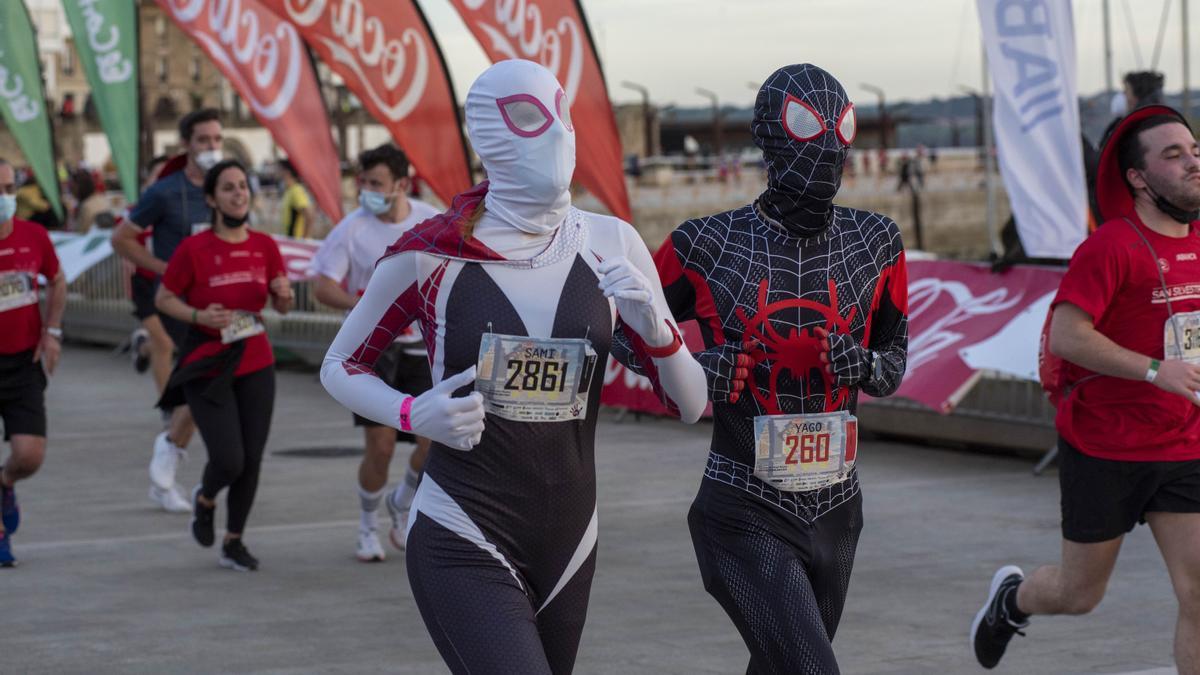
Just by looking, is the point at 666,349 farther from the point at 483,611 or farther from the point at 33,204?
the point at 33,204

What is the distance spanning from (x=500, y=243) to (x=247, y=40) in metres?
12.1

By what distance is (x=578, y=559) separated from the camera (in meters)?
4.37

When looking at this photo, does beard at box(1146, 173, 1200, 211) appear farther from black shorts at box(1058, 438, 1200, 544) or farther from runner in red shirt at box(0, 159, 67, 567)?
runner in red shirt at box(0, 159, 67, 567)

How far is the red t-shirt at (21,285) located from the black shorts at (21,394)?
57 mm

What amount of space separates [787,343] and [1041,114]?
7000 millimetres

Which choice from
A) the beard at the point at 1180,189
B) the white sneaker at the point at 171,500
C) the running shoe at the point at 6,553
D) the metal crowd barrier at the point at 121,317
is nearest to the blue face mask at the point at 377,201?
the running shoe at the point at 6,553

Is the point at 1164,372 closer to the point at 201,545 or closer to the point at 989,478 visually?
the point at 201,545

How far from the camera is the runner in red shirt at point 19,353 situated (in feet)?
29.5

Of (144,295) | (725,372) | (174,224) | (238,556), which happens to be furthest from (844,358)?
(144,295)

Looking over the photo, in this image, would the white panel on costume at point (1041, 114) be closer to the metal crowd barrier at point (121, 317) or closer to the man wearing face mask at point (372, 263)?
the man wearing face mask at point (372, 263)

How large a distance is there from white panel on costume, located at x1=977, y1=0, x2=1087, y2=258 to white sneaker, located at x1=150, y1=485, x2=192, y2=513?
507 cm

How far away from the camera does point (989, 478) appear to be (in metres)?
11.6

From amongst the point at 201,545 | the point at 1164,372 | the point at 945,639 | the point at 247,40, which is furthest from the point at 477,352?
the point at 247,40

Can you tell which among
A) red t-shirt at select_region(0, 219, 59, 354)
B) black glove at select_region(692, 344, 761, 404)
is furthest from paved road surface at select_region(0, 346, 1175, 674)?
black glove at select_region(692, 344, 761, 404)
